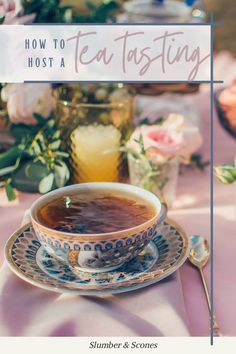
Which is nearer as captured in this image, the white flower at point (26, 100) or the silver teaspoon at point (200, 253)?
the silver teaspoon at point (200, 253)

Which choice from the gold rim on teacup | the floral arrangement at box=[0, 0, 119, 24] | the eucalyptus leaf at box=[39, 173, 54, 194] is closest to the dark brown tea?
the gold rim on teacup

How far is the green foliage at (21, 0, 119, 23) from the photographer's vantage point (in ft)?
2.70

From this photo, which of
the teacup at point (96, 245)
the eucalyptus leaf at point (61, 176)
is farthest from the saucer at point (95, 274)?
the eucalyptus leaf at point (61, 176)

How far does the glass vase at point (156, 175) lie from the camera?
736mm

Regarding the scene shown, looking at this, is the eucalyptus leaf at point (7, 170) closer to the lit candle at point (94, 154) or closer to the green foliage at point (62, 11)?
the lit candle at point (94, 154)

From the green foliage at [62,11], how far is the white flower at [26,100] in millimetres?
103

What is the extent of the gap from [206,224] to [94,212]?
16cm

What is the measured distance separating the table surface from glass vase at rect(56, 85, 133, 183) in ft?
0.25

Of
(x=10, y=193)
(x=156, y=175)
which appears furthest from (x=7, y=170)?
(x=156, y=175)

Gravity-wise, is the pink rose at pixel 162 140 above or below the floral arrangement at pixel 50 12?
below

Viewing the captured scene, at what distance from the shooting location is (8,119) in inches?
31.7

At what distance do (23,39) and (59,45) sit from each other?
44mm

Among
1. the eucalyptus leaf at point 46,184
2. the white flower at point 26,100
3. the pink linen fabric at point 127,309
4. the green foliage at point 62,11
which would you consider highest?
the green foliage at point 62,11

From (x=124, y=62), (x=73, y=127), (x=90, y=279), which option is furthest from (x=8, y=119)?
(x=90, y=279)
